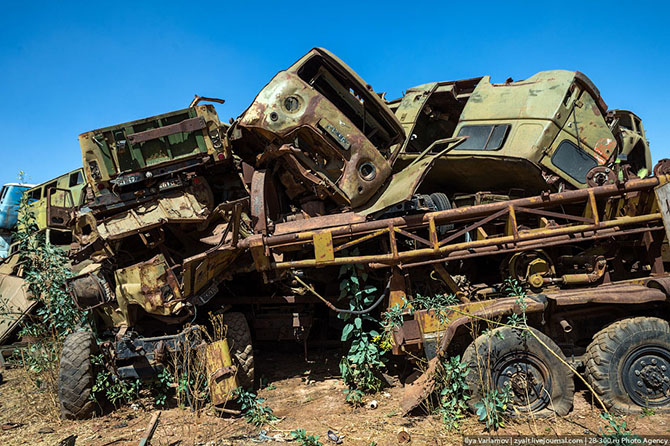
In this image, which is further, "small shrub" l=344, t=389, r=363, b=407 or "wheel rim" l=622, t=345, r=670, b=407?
"small shrub" l=344, t=389, r=363, b=407

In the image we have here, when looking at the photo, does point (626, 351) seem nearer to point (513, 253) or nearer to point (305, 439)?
point (513, 253)

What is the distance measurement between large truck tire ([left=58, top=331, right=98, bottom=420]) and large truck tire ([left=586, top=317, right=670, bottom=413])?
18.6 ft

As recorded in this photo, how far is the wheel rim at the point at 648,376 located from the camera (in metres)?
4.56

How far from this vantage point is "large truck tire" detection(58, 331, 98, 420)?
5.38 m

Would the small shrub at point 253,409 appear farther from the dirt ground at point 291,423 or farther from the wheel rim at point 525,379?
the wheel rim at point 525,379

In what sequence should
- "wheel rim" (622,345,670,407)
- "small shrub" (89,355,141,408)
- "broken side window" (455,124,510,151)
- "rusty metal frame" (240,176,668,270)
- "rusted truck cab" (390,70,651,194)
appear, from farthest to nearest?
"broken side window" (455,124,510,151), "rusted truck cab" (390,70,651,194), "small shrub" (89,355,141,408), "rusty metal frame" (240,176,668,270), "wheel rim" (622,345,670,407)

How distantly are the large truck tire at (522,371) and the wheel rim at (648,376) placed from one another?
593 millimetres

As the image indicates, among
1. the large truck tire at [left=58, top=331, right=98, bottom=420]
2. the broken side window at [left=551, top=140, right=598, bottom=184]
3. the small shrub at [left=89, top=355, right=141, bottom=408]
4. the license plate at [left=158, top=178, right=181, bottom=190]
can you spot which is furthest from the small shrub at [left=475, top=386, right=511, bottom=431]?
the license plate at [left=158, top=178, right=181, bottom=190]

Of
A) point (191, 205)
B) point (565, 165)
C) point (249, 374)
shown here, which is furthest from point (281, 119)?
point (565, 165)

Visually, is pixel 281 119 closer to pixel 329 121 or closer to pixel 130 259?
pixel 329 121

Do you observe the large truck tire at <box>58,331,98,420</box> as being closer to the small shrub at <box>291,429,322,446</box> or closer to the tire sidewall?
the small shrub at <box>291,429,322,446</box>

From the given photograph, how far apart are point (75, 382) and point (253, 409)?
2.16 m

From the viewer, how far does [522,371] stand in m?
4.68

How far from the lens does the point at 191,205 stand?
6547 millimetres
